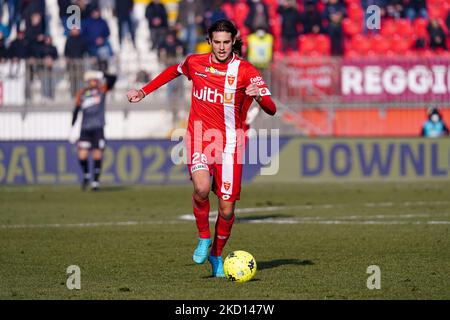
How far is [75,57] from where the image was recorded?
26.7 meters

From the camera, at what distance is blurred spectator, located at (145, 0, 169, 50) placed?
93.0ft

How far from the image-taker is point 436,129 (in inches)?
969

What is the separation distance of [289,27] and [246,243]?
51.3 feet

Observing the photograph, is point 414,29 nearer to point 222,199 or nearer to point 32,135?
point 32,135

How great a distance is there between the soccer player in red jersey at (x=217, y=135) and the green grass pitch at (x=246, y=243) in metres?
0.53

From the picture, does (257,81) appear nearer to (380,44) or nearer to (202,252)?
(202,252)

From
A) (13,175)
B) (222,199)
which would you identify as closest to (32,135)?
(13,175)

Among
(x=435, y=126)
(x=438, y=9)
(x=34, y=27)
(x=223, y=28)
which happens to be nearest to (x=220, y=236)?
(x=223, y=28)

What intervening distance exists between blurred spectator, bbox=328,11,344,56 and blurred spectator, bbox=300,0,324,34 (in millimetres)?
452

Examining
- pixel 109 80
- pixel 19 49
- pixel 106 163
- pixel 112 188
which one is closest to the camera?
pixel 109 80

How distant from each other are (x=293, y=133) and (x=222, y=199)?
15.0 meters

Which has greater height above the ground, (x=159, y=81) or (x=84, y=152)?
(x=159, y=81)

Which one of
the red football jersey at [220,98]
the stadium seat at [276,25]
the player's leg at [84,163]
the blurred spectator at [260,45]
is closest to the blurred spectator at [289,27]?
the stadium seat at [276,25]

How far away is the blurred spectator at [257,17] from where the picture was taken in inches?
1105
